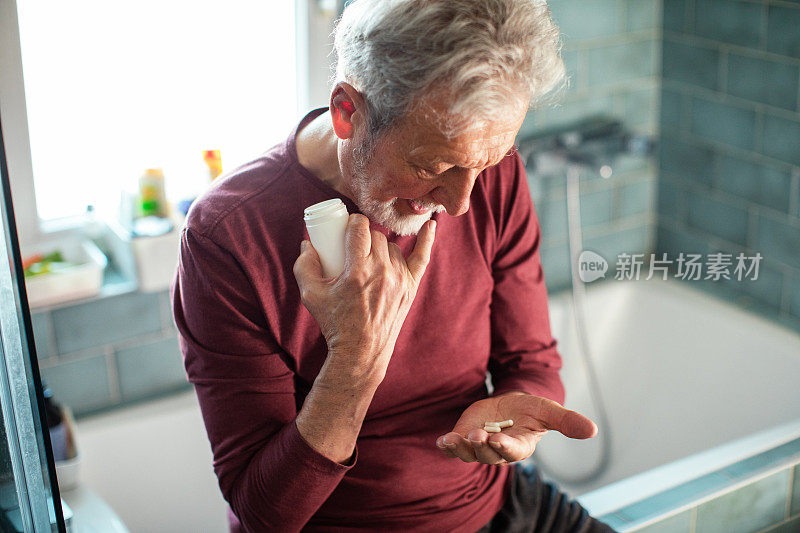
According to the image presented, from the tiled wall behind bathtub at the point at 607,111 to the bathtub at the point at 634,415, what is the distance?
15 cm

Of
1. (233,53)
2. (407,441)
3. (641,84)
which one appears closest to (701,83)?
(641,84)

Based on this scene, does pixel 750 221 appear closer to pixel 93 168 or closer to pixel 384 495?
pixel 384 495

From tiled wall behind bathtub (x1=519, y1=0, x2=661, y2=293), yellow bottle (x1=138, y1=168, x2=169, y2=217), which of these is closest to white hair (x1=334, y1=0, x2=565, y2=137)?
yellow bottle (x1=138, y1=168, x2=169, y2=217)

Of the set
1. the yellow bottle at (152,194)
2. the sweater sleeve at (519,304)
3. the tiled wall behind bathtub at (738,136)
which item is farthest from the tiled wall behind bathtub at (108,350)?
the tiled wall behind bathtub at (738,136)

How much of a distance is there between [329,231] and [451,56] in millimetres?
239

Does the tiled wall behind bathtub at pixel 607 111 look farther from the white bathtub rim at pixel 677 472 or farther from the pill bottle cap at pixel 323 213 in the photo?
the pill bottle cap at pixel 323 213

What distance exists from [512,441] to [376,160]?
1.21 feet

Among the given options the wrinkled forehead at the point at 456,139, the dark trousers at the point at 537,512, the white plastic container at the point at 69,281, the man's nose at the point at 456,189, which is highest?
the wrinkled forehead at the point at 456,139

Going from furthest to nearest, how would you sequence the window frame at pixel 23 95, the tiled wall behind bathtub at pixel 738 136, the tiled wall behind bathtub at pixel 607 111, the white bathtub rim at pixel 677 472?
the tiled wall behind bathtub at pixel 607 111 → the tiled wall behind bathtub at pixel 738 136 → the window frame at pixel 23 95 → the white bathtub rim at pixel 677 472

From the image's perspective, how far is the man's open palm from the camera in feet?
3.38

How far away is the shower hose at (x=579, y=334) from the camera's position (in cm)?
229

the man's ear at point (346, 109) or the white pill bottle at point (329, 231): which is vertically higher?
the man's ear at point (346, 109)

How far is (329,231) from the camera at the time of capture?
3.25 feet

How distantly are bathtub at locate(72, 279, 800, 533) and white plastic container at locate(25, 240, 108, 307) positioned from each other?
324 millimetres
